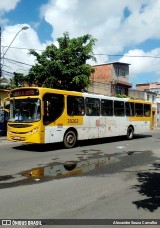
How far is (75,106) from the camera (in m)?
17.2

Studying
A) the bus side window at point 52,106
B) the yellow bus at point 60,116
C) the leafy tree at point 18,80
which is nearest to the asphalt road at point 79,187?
the yellow bus at point 60,116

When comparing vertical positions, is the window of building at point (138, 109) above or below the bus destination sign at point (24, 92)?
below

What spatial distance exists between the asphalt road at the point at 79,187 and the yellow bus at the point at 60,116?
1610mm

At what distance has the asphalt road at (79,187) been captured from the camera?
20.9ft

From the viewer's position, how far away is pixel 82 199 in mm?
7254

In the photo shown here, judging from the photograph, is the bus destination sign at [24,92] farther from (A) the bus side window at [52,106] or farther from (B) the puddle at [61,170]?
(B) the puddle at [61,170]

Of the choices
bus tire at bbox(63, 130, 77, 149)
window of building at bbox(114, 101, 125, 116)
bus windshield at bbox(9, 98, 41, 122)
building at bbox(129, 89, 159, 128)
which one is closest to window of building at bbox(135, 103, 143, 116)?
window of building at bbox(114, 101, 125, 116)

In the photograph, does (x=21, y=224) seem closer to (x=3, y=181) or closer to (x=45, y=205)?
(x=45, y=205)

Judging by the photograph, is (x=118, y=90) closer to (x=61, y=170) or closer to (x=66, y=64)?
(x=66, y=64)

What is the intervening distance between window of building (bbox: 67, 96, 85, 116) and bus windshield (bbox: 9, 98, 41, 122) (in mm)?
2120

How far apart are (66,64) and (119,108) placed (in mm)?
7038

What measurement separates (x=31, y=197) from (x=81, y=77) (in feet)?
63.5

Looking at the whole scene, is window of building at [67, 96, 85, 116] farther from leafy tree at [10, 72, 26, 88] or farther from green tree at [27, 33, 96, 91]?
leafy tree at [10, 72, 26, 88]

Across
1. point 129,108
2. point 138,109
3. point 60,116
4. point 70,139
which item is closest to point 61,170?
point 60,116
